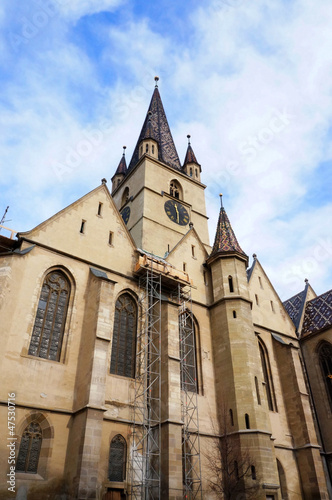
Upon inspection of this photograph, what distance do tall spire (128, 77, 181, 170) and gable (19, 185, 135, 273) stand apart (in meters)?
14.5

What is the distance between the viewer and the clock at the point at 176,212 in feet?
99.9

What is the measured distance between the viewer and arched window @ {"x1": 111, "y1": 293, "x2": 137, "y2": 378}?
666 inches

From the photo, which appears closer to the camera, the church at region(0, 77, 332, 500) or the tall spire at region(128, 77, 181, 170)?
the church at region(0, 77, 332, 500)

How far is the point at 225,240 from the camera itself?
2361 centimetres

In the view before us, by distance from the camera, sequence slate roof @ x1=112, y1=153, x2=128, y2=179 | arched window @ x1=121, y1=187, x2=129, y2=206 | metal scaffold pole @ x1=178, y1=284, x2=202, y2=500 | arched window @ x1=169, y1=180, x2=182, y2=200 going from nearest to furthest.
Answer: metal scaffold pole @ x1=178, y1=284, x2=202, y2=500 < arched window @ x1=169, y1=180, x2=182, y2=200 < arched window @ x1=121, y1=187, x2=129, y2=206 < slate roof @ x1=112, y1=153, x2=128, y2=179

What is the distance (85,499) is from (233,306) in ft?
36.9

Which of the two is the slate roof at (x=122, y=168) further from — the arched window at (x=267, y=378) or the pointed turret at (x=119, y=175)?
the arched window at (x=267, y=378)

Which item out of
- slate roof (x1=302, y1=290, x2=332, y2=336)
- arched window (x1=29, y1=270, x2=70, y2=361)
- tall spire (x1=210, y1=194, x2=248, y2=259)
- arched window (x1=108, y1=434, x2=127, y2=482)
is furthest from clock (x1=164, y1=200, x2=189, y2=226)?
arched window (x1=108, y1=434, x2=127, y2=482)

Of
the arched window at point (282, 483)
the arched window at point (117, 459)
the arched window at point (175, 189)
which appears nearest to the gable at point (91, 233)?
the arched window at point (117, 459)

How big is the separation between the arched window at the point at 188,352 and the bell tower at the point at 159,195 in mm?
7666

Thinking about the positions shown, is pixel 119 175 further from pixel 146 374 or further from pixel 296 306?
pixel 146 374

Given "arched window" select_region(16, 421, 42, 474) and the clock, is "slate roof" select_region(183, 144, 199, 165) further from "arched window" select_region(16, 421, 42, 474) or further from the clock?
"arched window" select_region(16, 421, 42, 474)

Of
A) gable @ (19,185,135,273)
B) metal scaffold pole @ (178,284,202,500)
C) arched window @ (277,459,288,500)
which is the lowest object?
arched window @ (277,459,288,500)

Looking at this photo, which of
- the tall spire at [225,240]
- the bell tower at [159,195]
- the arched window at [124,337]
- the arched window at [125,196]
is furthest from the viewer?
the arched window at [125,196]
